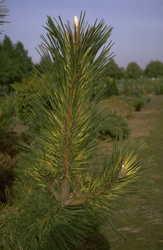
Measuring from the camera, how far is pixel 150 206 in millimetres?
3920

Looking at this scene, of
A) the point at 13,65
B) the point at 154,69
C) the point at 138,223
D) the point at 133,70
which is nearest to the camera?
the point at 13,65

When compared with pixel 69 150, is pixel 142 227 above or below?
below

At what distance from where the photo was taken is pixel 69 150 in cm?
111

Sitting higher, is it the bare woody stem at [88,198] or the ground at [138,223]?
the bare woody stem at [88,198]

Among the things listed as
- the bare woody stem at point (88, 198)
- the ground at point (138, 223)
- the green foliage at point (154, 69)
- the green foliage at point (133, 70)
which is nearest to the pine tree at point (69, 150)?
the bare woody stem at point (88, 198)

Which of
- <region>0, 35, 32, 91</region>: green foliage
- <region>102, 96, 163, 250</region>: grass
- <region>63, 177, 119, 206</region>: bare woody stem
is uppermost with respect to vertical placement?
<region>0, 35, 32, 91</region>: green foliage

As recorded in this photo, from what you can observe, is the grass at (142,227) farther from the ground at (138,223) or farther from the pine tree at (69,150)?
the pine tree at (69,150)

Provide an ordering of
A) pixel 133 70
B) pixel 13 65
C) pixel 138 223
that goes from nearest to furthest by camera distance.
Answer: pixel 13 65 → pixel 138 223 → pixel 133 70

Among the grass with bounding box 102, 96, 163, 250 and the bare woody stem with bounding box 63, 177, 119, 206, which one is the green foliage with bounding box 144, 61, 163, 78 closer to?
the grass with bounding box 102, 96, 163, 250

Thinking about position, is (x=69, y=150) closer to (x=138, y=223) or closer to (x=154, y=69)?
(x=138, y=223)

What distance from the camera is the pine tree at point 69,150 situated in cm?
98

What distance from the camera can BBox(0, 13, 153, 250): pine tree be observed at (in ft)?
3.22

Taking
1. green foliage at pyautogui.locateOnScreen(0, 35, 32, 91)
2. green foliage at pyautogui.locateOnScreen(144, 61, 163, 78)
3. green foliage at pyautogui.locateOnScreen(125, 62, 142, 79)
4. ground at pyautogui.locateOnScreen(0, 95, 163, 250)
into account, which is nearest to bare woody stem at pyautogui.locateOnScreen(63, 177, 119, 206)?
green foliage at pyautogui.locateOnScreen(0, 35, 32, 91)

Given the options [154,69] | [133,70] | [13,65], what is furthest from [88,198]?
[154,69]
